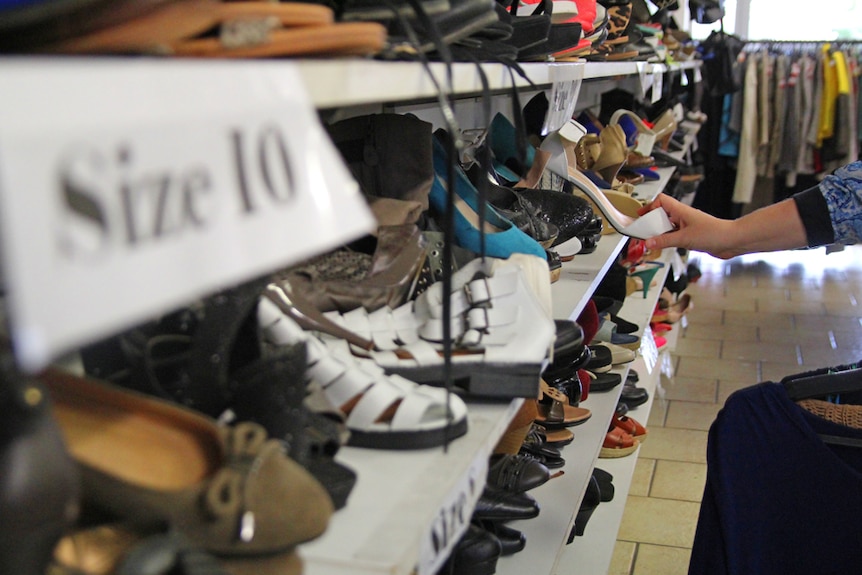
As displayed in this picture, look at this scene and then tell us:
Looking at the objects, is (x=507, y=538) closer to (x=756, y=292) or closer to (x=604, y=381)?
(x=604, y=381)

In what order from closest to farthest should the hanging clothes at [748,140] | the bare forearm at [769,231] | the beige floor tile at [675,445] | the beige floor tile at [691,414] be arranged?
1. the bare forearm at [769,231]
2. the beige floor tile at [675,445]
3. the beige floor tile at [691,414]
4. the hanging clothes at [748,140]

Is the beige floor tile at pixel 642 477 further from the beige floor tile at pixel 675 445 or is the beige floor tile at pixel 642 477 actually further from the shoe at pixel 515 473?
the shoe at pixel 515 473

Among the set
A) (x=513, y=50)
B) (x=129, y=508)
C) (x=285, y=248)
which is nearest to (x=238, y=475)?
(x=129, y=508)

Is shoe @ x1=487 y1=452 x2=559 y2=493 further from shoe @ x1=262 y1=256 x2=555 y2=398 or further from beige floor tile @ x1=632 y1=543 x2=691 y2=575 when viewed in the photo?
beige floor tile @ x1=632 y1=543 x2=691 y2=575

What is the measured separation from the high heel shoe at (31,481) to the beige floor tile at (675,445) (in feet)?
9.10

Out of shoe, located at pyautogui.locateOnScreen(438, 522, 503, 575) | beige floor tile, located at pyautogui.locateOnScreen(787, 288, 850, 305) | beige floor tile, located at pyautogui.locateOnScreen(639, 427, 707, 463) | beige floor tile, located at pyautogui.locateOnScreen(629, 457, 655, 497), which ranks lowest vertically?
beige floor tile, located at pyautogui.locateOnScreen(787, 288, 850, 305)

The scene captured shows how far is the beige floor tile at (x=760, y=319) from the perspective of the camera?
4.50 metres

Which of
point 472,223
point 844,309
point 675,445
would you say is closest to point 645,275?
point 675,445

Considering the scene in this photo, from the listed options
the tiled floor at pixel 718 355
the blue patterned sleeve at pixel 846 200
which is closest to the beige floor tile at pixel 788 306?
the tiled floor at pixel 718 355

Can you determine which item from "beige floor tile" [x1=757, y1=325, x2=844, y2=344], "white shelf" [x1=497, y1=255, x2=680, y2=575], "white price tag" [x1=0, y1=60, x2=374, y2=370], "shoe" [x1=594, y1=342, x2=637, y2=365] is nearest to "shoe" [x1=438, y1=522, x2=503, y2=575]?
"white shelf" [x1=497, y1=255, x2=680, y2=575]

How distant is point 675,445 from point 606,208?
1.62 m

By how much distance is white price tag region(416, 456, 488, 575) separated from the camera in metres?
0.64

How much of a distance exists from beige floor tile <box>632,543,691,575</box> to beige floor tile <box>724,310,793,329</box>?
7.57 ft

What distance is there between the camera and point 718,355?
13.3ft
